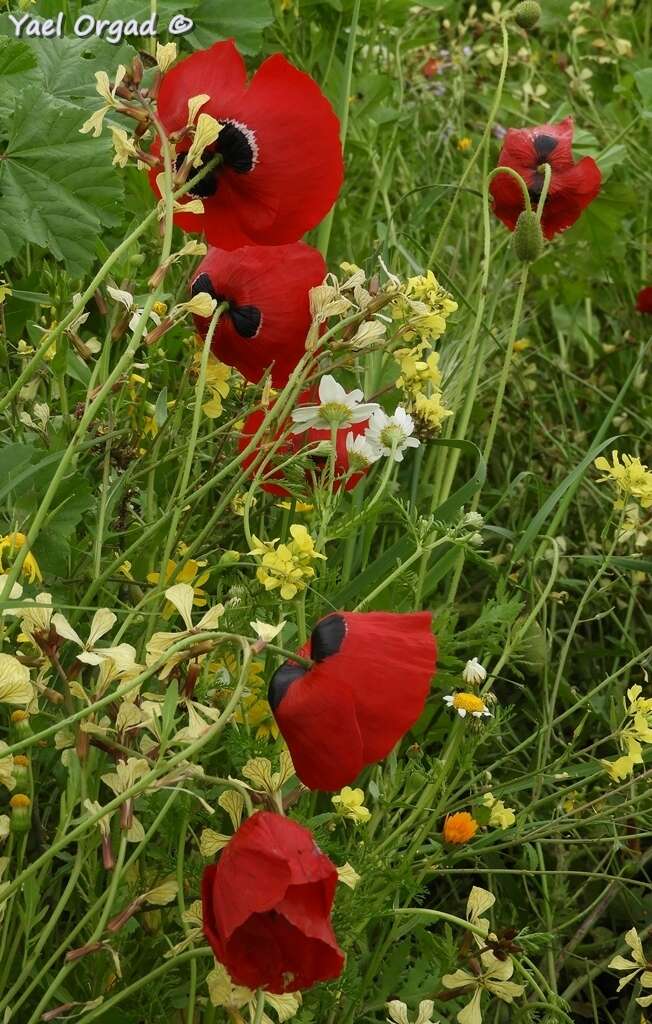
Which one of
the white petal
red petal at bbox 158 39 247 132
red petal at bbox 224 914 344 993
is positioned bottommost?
red petal at bbox 224 914 344 993

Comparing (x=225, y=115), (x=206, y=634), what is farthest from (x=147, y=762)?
(x=225, y=115)

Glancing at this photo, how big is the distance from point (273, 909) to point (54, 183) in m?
0.61

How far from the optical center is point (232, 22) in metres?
1.34

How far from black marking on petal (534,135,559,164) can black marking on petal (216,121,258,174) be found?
390 mm

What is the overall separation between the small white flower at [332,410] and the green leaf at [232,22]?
0.65 m

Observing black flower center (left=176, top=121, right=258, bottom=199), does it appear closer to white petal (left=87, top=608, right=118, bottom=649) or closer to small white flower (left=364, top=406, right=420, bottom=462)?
small white flower (left=364, top=406, right=420, bottom=462)

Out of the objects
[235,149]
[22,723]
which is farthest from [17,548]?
[235,149]

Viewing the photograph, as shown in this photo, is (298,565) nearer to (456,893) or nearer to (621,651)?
(456,893)

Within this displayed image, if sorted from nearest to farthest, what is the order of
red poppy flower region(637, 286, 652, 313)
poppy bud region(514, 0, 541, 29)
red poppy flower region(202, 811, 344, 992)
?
red poppy flower region(202, 811, 344, 992)
poppy bud region(514, 0, 541, 29)
red poppy flower region(637, 286, 652, 313)

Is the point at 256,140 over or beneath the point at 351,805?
over

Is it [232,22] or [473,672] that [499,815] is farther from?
[232,22]

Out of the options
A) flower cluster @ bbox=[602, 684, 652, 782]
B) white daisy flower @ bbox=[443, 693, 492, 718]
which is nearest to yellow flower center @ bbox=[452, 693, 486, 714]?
white daisy flower @ bbox=[443, 693, 492, 718]

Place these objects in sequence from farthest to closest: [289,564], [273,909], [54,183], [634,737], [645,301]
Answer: [645,301]
[54,183]
[634,737]
[289,564]
[273,909]

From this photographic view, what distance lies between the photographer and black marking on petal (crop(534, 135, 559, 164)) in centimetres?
110
